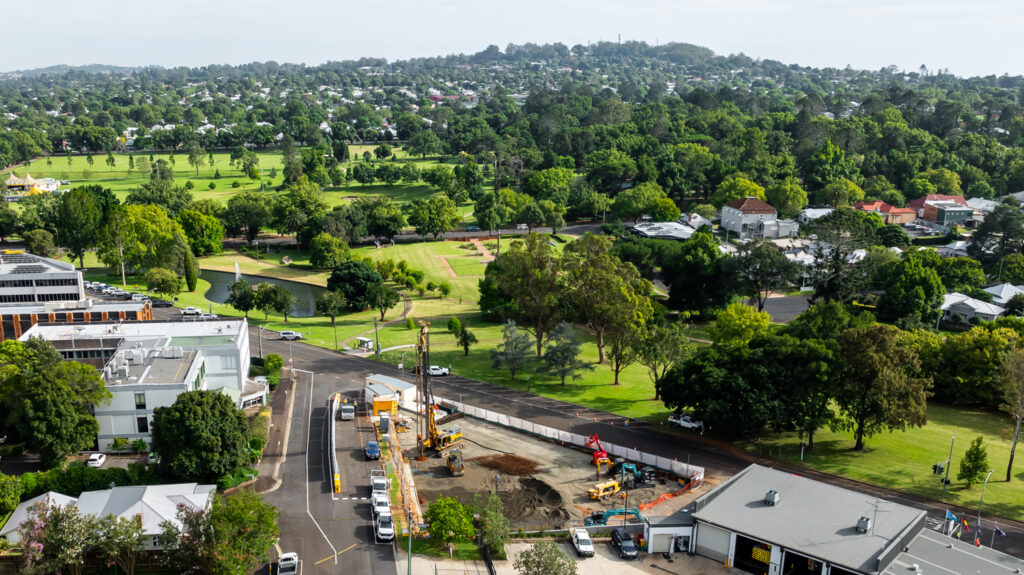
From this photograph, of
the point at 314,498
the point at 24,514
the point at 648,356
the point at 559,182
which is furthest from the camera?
the point at 559,182

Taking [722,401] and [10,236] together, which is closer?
[722,401]

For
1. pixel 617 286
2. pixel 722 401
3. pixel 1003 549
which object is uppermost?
pixel 617 286

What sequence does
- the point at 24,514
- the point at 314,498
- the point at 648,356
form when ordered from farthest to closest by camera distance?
the point at 648,356 < the point at 314,498 < the point at 24,514

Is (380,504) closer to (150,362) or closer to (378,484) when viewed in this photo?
(378,484)

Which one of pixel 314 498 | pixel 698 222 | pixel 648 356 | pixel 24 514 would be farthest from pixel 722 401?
pixel 698 222

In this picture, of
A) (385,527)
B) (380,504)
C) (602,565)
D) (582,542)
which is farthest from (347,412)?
(602,565)

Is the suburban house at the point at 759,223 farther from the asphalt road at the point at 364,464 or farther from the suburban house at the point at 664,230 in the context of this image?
the asphalt road at the point at 364,464

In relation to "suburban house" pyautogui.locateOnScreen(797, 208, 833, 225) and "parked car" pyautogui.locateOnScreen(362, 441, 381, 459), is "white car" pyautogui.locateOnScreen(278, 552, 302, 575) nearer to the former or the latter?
"parked car" pyautogui.locateOnScreen(362, 441, 381, 459)

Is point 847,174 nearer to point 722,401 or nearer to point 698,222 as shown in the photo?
point 698,222
